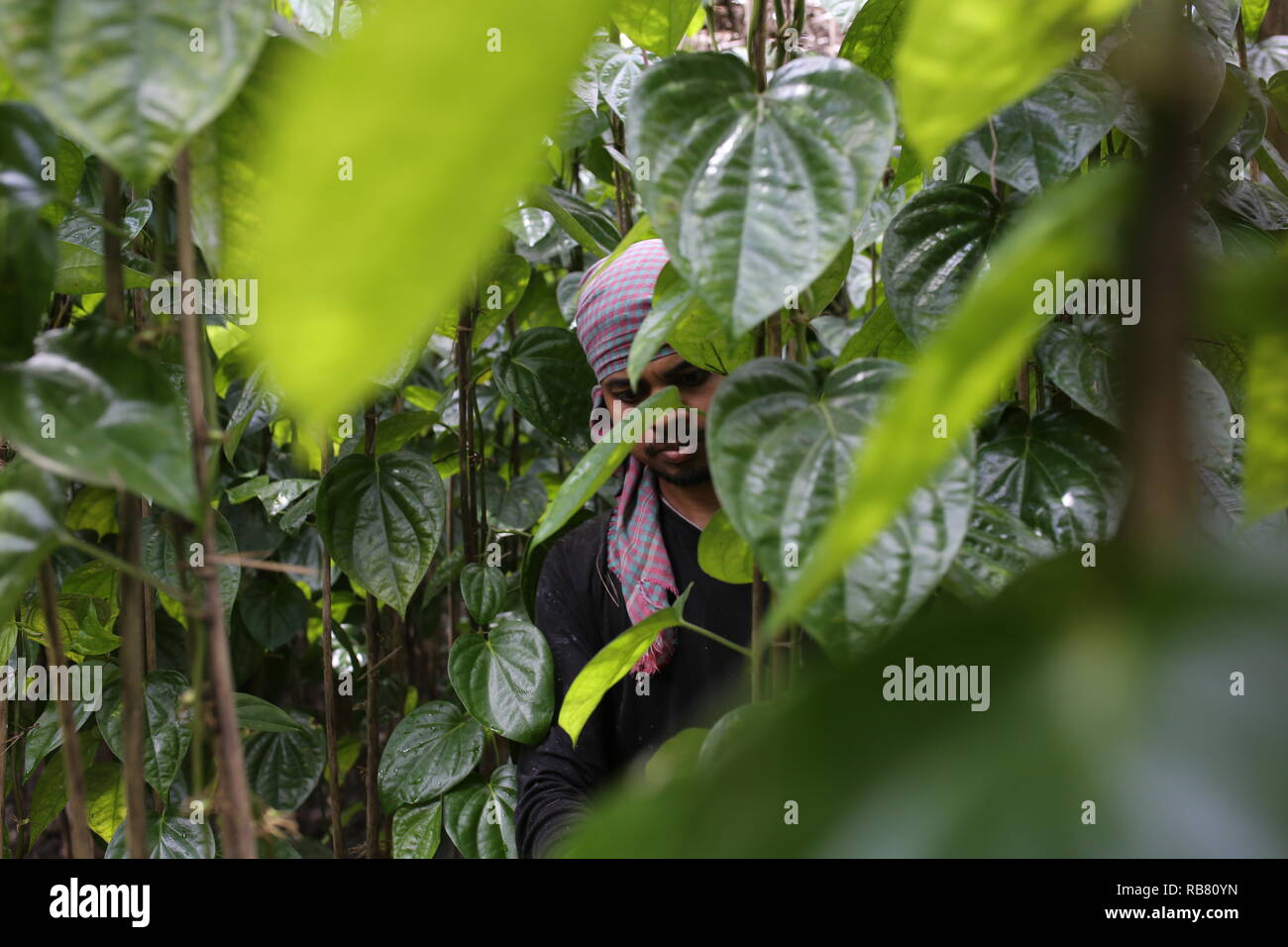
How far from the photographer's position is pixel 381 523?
887 mm

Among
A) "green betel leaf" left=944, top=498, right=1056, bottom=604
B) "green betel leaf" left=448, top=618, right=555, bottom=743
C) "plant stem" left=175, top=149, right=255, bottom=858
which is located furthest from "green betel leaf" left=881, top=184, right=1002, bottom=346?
"green betel leaf" left=448, top=618, right=555, bottom=743

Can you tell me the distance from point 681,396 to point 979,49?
2.73ft

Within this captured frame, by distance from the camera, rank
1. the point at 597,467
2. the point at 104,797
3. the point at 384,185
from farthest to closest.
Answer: the point at 104,797 → the point at 597,467 → the point at 384,185

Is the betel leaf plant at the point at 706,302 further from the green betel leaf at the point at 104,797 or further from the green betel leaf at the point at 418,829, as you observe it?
the green betel leaf at the point at 418,829

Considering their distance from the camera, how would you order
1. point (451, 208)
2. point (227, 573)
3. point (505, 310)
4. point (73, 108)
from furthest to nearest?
point (505, 310)
point (227, 573)
point (73, 108)
point (451, 208)

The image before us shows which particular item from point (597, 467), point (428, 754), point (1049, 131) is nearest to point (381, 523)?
point (428, 754)

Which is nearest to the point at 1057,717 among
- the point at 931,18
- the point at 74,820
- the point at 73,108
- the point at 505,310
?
the point at 931,18

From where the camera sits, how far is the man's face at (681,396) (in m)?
1.05

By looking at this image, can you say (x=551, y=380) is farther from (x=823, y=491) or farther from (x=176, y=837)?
(x=823, y=491)

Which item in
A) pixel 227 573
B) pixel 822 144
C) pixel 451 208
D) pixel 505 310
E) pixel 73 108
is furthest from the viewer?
pixel 505 310

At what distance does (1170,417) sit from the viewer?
0.12 m

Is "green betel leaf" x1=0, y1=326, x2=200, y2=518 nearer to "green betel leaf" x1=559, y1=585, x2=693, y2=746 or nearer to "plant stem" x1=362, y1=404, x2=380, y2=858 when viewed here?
"green betel leaf" x1=559, y1=585, x2=693, y2=746
